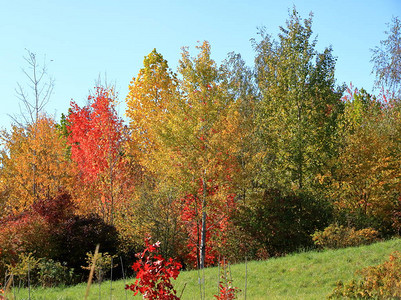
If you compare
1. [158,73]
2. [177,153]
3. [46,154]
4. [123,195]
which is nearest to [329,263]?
[177,153]

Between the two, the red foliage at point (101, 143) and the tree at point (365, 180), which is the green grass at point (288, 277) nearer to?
the tree at point (365, 180)

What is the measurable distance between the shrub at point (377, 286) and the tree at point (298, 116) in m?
9.43

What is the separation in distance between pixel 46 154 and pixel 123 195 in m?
4.48

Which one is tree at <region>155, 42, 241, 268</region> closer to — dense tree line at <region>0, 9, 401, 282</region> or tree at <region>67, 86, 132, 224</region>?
dense tree line at <region>0, 9, 401, 282</region>

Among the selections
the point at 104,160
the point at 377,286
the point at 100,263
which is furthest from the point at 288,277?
the point at 104,160

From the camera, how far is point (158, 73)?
24891 millimetres

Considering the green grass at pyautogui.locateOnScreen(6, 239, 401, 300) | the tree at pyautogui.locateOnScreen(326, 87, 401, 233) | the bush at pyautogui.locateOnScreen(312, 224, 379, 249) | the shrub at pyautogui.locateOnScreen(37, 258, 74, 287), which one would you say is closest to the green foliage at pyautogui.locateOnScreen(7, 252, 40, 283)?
the shrub at pyautogui.locateOnScreen(37, 258, 74, 287)

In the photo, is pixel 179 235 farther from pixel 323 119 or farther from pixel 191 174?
pixel 323 119

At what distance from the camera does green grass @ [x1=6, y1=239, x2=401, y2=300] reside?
993cm

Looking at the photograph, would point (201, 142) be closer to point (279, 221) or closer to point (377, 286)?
point (279, 221)

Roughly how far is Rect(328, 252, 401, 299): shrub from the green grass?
0.67 meters

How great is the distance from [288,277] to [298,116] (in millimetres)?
9846

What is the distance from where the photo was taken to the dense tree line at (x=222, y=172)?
1652 centimetres

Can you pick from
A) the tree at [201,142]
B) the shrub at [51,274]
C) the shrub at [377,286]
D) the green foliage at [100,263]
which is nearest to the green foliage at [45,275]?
the shrub at [51,274]
